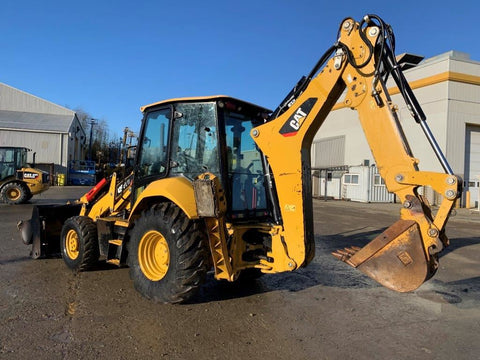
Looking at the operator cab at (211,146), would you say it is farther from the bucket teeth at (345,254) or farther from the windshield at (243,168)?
the bucket teeth at (345,254)

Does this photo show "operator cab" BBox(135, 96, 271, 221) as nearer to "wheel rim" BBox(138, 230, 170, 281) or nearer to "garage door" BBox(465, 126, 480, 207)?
"wheel rim" BBox(138, 230, 170, 281)

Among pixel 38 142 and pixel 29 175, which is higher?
pixel 38 142

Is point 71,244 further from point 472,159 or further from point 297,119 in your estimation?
point 472,159

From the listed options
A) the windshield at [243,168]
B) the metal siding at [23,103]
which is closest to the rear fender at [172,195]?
the windshield at [243,168]

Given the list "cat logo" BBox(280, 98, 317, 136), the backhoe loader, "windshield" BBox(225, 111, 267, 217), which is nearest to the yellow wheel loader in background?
the backhoe loader

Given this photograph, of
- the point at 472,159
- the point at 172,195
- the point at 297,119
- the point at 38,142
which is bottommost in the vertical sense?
the point at 172,195

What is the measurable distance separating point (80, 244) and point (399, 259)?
4504 millimetres

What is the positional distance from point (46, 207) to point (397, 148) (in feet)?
18.8

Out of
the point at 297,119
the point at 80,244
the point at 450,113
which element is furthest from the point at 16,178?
the point at 450,113

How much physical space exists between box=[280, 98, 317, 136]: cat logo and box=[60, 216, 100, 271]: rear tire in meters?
3.40

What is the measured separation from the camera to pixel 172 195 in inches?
172

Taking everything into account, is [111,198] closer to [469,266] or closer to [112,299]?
[112,299]

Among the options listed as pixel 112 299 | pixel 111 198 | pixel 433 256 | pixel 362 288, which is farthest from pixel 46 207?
pixel 433 256

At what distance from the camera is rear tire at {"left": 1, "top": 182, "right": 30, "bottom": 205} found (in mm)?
17922
